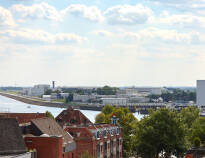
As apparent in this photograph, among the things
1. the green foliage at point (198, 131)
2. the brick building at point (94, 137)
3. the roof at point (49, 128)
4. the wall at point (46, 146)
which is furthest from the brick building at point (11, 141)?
the green foliage at point (198, 131)

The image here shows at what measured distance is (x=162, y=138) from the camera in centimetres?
7012

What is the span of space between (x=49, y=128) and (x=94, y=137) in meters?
10.3

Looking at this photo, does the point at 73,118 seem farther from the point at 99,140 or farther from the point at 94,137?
the point at 94,137

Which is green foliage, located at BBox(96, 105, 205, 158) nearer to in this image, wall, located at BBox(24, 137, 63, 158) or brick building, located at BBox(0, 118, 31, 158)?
wall, located at BBox(24, 137, 63, 158)

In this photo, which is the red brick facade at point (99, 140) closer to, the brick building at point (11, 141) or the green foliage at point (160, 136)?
the green foliage at point (160, 136)

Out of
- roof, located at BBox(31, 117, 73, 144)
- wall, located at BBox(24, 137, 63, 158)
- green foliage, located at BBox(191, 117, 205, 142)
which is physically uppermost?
roof, located at BBox(31, 117, 73, 144)

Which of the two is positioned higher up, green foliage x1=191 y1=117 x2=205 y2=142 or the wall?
the wall

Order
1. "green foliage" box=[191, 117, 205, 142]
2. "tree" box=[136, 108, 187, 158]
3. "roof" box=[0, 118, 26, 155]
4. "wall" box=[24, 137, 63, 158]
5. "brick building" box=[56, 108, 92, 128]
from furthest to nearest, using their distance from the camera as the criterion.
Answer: "green foliage" box=[191, 117, 205, 142], "brick building" box=[56, 108, 92, 128], "tree" box=[136, 108, 187, 158], "wall" box=[24, 137, 63, 158], "roof" box=[0, 118, 26, 155]

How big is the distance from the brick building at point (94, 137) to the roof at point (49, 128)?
10.3ft

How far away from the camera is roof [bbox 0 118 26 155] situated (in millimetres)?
44500

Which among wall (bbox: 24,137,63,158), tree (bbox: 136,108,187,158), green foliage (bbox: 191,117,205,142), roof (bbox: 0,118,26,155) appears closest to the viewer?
roof (bbox: 0,118,26,155)

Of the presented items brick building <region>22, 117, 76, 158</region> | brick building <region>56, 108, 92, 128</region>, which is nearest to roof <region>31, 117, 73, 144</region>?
brick building <region>22, 117, 76, 158</region>

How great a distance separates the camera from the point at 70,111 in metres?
84.9

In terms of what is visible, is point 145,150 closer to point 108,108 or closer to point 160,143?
point 160,143
